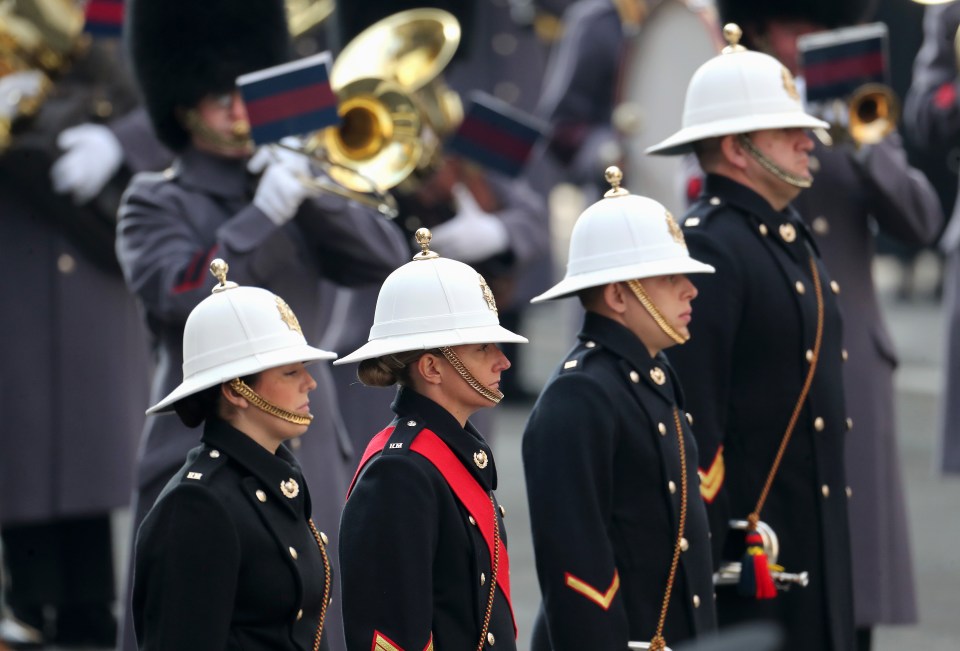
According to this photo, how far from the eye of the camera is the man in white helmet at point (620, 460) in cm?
443

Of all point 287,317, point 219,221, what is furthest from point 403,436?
point 219,221

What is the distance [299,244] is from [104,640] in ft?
7.34

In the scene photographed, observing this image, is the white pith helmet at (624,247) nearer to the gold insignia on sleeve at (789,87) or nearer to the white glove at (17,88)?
the gold insignia on sleeve at (789,87)

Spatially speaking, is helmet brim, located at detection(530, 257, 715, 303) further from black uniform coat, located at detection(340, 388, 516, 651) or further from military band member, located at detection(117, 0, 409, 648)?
military band member, located at detection(117, 0, 409, 648)

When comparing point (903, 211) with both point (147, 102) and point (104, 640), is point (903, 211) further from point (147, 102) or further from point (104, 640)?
point (104, 640)

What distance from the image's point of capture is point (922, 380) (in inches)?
515

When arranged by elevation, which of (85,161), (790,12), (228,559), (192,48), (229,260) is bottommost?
(228,559)

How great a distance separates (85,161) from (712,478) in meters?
3.10

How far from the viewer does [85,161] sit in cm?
729

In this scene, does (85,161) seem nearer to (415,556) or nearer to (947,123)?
(947,123)

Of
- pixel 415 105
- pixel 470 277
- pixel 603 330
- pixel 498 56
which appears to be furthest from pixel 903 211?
pixel 498 56

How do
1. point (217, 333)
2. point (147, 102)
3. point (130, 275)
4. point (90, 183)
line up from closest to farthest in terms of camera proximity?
point (217, 333)
point (130, 275)
point (147, 102)
point (90, 183)

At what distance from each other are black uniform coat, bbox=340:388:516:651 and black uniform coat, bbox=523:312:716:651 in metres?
0.22

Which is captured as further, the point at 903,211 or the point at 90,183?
the point at 90,183
